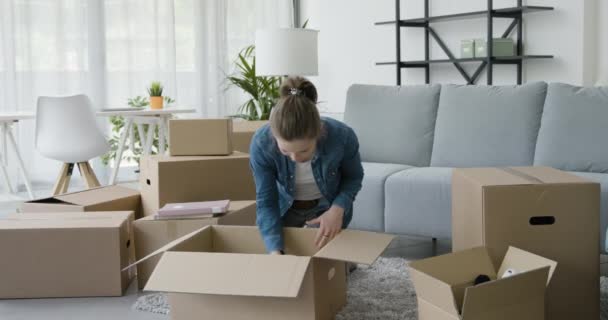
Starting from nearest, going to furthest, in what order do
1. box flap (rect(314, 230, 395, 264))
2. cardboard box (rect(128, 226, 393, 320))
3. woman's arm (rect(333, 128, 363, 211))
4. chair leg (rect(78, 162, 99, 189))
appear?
cardboard box (rect(128, 226, 393, 320))
box flap (rect(314, 230, 395, 264))
woman's arm (rect(333, 128, 363, 211))
chair leg (rect(78, 162, 99, 189))

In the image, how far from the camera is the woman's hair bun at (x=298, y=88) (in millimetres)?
2479

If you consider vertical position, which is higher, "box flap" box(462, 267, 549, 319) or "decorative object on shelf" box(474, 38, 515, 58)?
"decorative object on shelf" box(474, 38, 515, 58)

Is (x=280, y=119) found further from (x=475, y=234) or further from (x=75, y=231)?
(x=75, y=231)

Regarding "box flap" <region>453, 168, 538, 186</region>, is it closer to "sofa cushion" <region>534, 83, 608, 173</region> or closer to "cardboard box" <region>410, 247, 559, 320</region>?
"cardboard box" <region>410, 247, 559, 320</region>

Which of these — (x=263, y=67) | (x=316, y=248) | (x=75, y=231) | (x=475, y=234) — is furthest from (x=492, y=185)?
(x=263, y=67)

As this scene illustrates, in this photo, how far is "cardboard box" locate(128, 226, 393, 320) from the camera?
203cm

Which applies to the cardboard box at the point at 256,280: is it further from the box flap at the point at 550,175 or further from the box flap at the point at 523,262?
the box flap at the point at 550,175

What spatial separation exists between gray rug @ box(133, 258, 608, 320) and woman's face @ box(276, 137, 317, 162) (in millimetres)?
639

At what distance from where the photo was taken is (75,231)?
3031mm

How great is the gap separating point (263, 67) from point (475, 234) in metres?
3.16

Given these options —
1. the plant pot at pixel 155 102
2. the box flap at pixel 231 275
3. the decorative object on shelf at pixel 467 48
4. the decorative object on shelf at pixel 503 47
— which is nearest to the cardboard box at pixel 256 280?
the box flap at pixel 231 275

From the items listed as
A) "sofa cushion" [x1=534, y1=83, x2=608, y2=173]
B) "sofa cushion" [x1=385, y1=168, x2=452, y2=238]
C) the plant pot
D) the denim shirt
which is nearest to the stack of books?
the denim shirt

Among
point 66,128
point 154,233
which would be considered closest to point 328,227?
point 154,233

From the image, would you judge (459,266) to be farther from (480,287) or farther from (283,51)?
(283,51)
